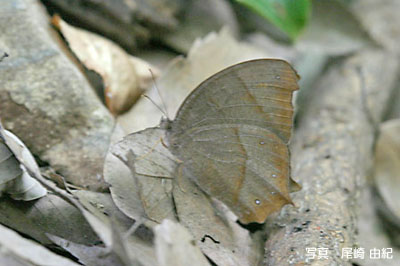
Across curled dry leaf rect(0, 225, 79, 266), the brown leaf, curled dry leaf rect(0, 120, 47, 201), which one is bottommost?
curled dry leaf rect(0, 225, 79, 266)

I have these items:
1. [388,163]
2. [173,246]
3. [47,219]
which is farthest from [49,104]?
[388,163]

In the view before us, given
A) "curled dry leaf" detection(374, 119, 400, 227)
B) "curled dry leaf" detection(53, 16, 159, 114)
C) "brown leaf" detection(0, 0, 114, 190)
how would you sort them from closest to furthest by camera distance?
1. "brown leaf" detection(0, 0, 114, 190)
2. "curled dry leaf" detection(53, 16, 159, 114)
3. "curled dry leaf" detection(374, 119, 400, 227)

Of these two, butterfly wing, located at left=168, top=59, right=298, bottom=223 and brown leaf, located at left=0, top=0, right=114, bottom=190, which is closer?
butterfly wing, located at left=168, top=59, right=298, bottom=223

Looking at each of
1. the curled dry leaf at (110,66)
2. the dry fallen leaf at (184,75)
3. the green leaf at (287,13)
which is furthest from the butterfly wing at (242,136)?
the green leaf at (287,13)

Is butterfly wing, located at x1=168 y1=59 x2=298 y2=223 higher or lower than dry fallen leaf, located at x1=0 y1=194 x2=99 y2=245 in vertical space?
higher

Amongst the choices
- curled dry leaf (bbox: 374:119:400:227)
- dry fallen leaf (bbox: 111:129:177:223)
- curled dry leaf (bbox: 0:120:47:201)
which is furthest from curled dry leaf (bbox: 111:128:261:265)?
curled dry leaf (bbox: 374:119:400:227)

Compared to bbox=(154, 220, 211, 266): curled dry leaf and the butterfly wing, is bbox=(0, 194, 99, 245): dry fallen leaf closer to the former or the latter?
bbox=(154, 220, 211, 266): curled dry leaf

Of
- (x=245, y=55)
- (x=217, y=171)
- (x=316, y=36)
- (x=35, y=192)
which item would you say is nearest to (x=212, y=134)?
(x=217, y=171)

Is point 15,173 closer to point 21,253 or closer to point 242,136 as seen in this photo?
point 21,253
